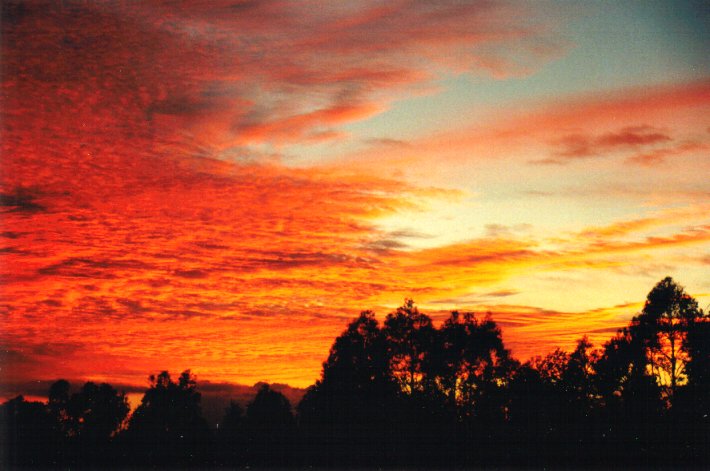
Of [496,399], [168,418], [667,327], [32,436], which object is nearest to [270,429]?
[168,418]

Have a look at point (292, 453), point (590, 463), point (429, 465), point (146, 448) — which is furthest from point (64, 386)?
point (590, 463)

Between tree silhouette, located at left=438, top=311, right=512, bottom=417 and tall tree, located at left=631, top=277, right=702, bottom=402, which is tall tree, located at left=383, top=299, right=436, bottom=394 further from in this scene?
tall tree, located at left=631, top=277, right=702, bottom=402

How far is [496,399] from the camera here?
78562 millimetres

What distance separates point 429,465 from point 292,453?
62.4 ft

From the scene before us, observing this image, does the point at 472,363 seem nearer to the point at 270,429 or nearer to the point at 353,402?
the point at 353,402

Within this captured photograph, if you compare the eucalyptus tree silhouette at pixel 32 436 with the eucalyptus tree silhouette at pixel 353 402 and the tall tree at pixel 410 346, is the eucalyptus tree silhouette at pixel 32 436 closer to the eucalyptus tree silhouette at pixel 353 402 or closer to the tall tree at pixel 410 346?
the eucalyptus tree silhouette at pixel 353 402

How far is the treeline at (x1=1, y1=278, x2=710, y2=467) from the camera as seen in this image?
62.3 meters

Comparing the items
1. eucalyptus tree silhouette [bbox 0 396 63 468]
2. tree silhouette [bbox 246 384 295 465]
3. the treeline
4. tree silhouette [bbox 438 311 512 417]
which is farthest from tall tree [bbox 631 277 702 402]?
eucalyptus tree silhouette [bbox 0 396 63 468]

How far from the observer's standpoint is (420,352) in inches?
3046

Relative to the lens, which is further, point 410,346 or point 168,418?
point 168,418

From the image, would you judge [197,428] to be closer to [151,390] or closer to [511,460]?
[151,390]

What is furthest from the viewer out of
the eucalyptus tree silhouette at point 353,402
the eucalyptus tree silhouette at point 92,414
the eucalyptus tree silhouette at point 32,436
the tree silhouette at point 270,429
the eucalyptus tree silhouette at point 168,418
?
the eucalyptus tree silhouette at point 92,414

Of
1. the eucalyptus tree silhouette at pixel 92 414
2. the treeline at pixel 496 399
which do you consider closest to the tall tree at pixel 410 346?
the treeline at pixel 496 399

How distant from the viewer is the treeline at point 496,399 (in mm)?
62312
